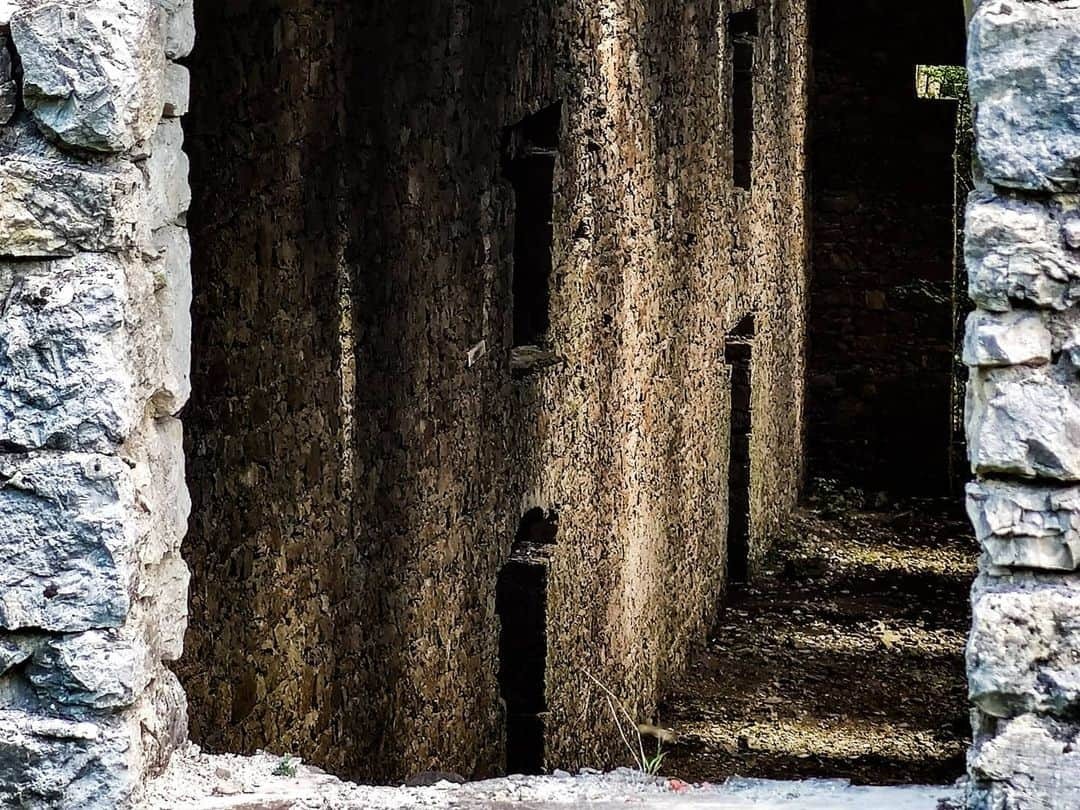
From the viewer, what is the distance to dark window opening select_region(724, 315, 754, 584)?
10.8 m

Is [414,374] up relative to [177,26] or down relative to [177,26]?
down

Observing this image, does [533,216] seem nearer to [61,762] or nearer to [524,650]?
[524,650]

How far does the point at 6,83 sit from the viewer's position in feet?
8.58

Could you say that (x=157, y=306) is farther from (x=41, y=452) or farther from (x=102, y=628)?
(x=102, y=628)

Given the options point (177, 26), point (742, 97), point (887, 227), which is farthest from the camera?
point (887, 227)

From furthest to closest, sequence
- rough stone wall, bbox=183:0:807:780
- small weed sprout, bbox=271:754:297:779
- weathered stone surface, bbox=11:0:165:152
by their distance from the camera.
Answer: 1. rough stone wall, bbox=183:0:807:780
2. small weed sprout, bbox=271:754:297:779
3. weathered stone surface, bbox=11:0:165:152

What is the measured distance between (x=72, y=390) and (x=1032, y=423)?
1487 mm

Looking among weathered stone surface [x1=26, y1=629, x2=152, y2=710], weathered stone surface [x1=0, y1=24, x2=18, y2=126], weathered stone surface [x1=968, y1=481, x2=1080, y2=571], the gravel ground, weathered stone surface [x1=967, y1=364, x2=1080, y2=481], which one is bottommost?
the gravel ground

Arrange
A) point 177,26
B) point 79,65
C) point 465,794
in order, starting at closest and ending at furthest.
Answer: point 79,65, point 177,26, point 465,794

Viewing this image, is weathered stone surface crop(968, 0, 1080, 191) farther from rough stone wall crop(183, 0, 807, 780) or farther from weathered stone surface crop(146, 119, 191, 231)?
rough stone wall crop(183, 0, 807, 780)

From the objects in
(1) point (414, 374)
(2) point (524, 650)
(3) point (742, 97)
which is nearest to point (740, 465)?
(3) point (742, 97)

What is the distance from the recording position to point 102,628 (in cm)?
265

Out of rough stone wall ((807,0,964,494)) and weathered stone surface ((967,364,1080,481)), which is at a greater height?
rough stone wall ((807,0,964,494))

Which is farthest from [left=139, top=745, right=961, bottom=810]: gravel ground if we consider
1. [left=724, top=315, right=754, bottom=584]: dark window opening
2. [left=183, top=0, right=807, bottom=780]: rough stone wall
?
[left=724, top=315, right=754, bottom=584]: dark window opening
